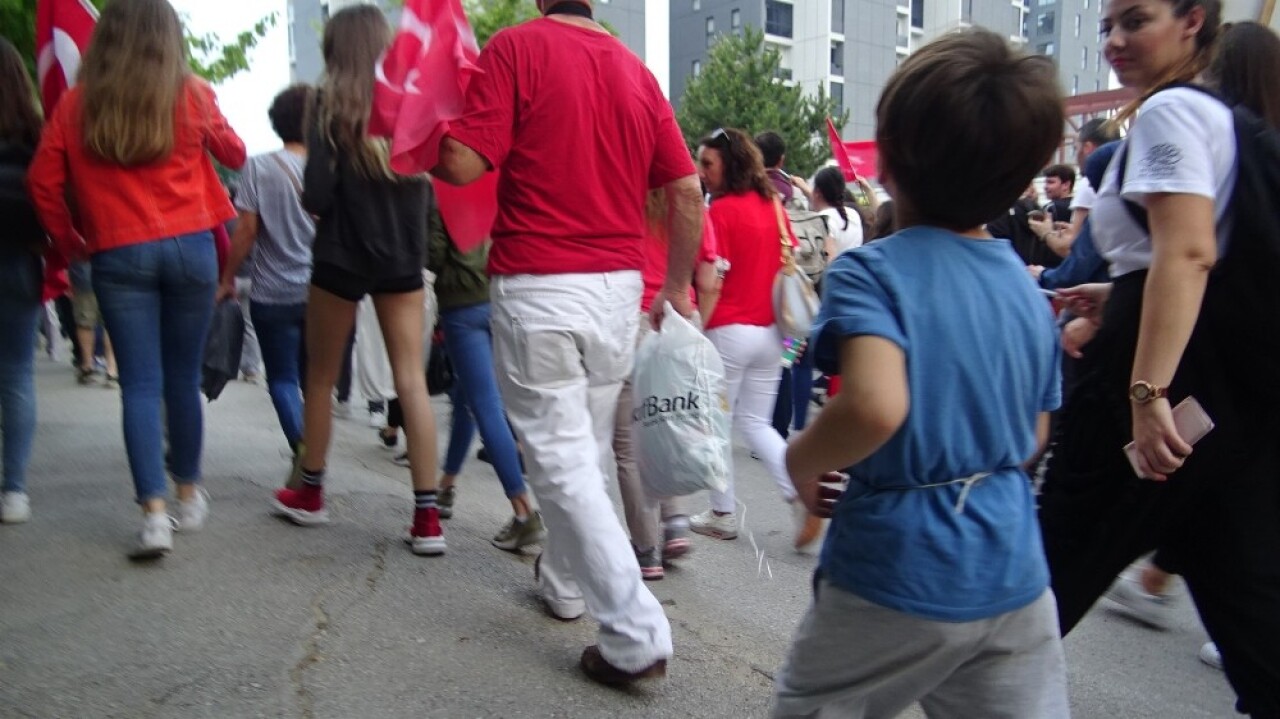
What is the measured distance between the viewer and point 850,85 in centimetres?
5562

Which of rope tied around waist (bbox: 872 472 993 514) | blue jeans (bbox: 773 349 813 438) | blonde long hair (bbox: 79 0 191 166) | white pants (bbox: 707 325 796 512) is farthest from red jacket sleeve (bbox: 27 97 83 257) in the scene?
blue jeans (bbox: 773 349 813 438)

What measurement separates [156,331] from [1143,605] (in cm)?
385

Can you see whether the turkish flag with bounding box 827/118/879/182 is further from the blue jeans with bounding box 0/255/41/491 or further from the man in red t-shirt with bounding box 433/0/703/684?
the blue jeans with bounding box 0/255/41/491

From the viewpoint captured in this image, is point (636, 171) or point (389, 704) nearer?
point (389, 704)

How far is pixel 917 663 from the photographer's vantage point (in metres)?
1.58

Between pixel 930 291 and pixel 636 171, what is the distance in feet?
5.05

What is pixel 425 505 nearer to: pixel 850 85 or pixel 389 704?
pixel 389 704

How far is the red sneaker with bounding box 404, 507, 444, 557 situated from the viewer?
147 inches

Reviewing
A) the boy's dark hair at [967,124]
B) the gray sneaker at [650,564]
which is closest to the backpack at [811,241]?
the gray sneaker at [650,564]

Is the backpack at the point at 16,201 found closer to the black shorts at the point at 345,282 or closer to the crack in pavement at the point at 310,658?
the black shorts at the point at 345,282

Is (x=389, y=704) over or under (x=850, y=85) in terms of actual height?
under

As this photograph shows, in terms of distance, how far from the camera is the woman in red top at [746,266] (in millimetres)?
Answer: 4875

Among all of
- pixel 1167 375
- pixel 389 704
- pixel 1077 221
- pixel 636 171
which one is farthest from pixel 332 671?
pixel 1077 221

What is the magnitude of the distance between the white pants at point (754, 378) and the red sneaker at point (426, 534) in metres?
1.69
